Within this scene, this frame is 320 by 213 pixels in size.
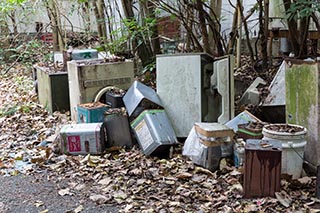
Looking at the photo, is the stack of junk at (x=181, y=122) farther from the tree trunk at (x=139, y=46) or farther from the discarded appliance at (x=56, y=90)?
the tree trunk at (x=139, y=46)

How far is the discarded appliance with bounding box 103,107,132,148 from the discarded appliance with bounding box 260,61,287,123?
155 centimetres

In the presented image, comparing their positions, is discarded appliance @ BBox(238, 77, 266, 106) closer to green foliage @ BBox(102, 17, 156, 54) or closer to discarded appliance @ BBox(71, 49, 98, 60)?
green foliage @ BBox(102, 17, 156, 54)

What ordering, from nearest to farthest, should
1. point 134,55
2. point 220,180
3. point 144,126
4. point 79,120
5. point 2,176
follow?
point 220,180
point 2,176
point 144,126
point 79,120
point 134,55

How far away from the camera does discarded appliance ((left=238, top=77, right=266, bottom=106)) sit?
5008 mm

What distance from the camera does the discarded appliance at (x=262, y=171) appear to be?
314cm

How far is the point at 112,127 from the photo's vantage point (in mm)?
4590

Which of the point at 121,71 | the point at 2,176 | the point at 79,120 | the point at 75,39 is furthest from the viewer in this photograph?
the point at 75,39

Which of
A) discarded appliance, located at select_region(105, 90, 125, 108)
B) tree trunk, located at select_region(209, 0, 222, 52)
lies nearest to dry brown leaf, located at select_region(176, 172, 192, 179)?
discarded appliance, located at select_region(105, 90, 125, 108)

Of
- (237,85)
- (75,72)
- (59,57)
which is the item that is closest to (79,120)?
(75,72)

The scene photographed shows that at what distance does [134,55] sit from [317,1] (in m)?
4.01

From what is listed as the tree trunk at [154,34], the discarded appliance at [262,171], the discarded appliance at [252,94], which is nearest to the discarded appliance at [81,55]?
the tree trunk at [154,34]

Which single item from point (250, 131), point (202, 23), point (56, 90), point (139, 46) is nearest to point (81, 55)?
point (56, 90)

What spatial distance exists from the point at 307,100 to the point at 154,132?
150 centimetres

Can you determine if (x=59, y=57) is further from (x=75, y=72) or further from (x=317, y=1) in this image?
(x=317, y=1)
